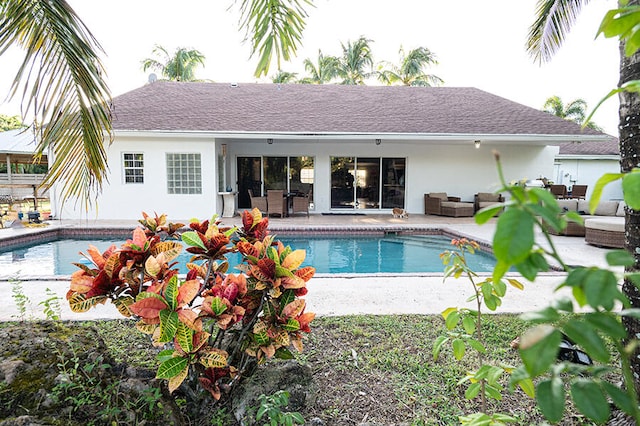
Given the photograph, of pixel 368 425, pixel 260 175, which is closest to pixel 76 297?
pixel 368 425

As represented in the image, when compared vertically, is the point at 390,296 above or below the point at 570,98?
below

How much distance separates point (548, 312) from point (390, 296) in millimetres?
4316

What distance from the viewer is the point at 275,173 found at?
14.6 m

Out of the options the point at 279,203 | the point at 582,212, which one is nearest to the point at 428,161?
the point at 582,212

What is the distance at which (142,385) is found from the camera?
2139mm

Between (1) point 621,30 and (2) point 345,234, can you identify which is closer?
(1) point 621,30

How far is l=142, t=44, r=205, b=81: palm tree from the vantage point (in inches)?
1176

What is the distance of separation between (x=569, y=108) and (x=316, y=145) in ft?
94.6

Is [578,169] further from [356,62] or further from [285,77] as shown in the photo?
[285,77]

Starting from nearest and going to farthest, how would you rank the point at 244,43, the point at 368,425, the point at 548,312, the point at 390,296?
the point at 548,312 < the point at 368,425 < the point at 244,43 < the point at 390,296

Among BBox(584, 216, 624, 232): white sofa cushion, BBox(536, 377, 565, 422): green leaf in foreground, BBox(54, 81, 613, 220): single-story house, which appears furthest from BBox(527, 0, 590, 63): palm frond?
BBox(536, 377, 565, 422): green leaf in foreground

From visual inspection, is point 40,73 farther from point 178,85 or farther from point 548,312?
point 178,85

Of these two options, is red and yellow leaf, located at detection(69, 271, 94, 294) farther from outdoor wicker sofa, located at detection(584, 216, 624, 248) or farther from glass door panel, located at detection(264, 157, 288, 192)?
glass door panel, located at detection(264, 157, 288, 192)

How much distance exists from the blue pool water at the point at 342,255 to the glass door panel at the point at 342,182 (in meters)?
4.20
